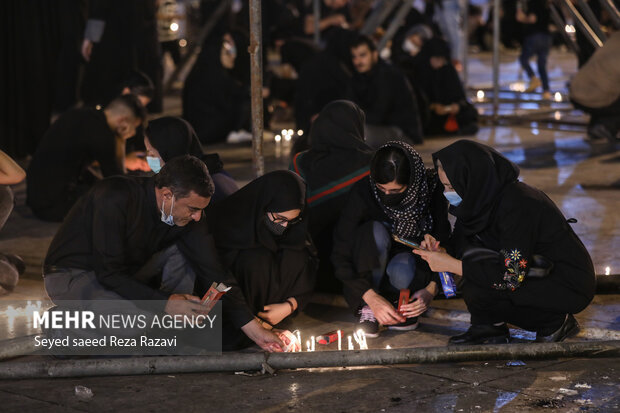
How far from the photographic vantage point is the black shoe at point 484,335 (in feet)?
15.1

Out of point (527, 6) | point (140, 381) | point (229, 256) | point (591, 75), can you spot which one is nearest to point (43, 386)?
point (140, 381)

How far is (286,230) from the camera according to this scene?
16.0 feet

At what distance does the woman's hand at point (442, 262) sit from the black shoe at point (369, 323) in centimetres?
43

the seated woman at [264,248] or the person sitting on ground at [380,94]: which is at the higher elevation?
the person sitting on ground at [380,94]

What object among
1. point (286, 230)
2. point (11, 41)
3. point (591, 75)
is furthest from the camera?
point (11, 41)

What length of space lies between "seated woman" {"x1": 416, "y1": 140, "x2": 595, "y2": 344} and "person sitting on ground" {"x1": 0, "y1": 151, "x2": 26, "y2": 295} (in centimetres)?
212

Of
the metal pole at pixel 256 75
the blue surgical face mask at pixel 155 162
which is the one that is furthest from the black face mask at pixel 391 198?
the metal pole at pixel 256 75

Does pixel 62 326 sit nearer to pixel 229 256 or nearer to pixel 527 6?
pixel 229 256

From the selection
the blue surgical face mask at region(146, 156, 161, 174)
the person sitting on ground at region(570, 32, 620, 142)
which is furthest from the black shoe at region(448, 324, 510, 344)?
the person sitting on ground at region(570, 32, 620, 142)

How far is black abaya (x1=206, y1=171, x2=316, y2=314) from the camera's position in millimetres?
4832

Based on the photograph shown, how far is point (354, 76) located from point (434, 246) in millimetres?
4553

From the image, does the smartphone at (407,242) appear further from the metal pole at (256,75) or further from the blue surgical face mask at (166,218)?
the metal pole at (256,75)

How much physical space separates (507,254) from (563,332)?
0.50 meters

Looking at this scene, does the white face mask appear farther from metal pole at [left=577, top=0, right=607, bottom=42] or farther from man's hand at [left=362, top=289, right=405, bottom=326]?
man's hand at [left=362, top=289, right=405, bottom=326]
